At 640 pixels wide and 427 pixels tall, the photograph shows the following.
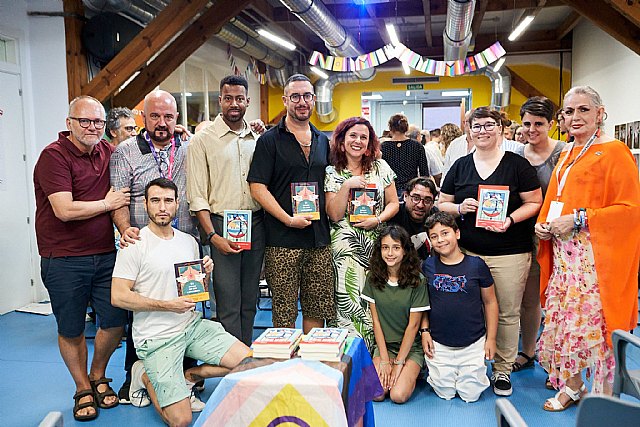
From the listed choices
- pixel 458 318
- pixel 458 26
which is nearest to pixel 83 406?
pixel 458 318

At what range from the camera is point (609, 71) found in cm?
865

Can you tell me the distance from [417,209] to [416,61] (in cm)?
364

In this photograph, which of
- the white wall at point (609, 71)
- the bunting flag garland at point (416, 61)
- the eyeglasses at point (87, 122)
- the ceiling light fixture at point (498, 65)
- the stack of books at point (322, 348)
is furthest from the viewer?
the ceiling light fixture at point (498, 65)

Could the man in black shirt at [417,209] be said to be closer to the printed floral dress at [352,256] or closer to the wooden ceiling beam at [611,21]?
the printed floral dress at [352,256]

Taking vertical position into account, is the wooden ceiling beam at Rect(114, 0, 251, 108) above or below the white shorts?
above

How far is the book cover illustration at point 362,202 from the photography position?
314 cm

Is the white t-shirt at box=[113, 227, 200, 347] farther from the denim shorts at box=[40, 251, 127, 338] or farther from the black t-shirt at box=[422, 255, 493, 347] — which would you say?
the black t-shirt at box=[422, 255, 493, 347]

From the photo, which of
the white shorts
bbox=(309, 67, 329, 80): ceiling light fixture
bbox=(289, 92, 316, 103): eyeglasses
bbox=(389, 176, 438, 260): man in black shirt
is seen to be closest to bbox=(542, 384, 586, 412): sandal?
the white shorts

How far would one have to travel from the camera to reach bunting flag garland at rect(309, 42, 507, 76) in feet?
21.7

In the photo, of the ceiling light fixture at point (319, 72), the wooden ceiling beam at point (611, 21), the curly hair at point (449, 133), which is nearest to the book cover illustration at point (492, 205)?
the curly hair at point (449, 133)

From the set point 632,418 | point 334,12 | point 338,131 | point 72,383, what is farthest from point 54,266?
point 334,12

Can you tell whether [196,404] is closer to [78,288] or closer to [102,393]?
[102,393]

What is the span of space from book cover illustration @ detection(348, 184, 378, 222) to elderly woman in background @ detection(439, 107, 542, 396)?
20.5 inches

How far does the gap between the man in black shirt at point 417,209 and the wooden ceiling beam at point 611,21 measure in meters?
4.07
